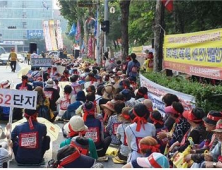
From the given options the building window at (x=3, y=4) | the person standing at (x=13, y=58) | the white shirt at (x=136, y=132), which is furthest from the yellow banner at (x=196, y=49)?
the building window at (x=3, y=4)

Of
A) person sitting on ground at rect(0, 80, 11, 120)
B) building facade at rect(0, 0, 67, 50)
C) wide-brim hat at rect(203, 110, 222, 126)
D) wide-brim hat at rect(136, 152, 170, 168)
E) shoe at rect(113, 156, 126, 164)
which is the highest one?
building facade at rect(0, 0, 67, 50)

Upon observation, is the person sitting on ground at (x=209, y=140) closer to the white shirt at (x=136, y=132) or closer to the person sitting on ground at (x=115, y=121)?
the white shirt at (x=136, y=132)

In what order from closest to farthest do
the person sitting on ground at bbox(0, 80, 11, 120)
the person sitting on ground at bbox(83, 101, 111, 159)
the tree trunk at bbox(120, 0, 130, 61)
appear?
the person sitting on ground at bbox(83, 101, 111, 159)
the person sitting on ground at bbox(0, 80, 11, 120)
the tree trunk at bbox(120, 0, 130, 61)

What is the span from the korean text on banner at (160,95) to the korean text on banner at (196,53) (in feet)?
2.86

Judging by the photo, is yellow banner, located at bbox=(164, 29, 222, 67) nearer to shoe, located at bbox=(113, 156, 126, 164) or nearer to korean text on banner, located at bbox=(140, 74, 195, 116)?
korean text on banner, located at bbox=(140, 74, 195, 116)

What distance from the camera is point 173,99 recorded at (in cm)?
948

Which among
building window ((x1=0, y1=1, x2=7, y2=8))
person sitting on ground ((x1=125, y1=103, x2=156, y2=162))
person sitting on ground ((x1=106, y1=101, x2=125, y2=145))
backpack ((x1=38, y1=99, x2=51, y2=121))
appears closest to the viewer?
person sitting on ground ((x1=125, y1=103, x2=156, y2=162))

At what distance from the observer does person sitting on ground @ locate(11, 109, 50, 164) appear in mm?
8532

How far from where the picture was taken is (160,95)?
12.3 meters

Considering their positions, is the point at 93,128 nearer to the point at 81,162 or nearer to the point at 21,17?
the point at 81,162

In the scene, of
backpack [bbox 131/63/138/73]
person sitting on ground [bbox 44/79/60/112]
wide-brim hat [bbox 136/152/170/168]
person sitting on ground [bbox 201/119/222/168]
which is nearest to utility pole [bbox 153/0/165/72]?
backpack [bbox 131/63/138/73]

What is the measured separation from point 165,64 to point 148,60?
18.3 feet

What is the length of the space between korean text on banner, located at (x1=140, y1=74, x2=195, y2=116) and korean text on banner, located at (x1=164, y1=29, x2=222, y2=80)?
87 centimetres

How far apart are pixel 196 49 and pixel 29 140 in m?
5.40
